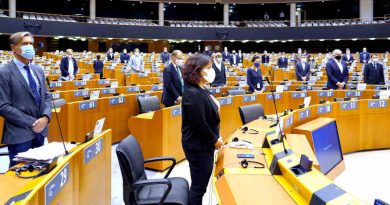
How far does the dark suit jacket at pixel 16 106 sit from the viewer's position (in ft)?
9.61

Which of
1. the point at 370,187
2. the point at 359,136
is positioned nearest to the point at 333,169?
the point at 370,187

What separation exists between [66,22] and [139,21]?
5606 millimetres

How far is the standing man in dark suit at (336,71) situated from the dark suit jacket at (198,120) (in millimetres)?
5260

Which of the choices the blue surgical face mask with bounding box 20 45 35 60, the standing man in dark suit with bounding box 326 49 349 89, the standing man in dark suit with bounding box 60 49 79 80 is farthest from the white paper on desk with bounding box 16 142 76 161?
the standing man in dark suit with bounding box 60 49 79 80

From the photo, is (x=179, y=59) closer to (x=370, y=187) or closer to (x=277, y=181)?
(x=370, y=187)

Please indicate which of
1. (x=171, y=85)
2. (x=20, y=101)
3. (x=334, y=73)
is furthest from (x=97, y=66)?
(x=20, y=101)

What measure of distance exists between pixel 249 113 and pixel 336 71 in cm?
355

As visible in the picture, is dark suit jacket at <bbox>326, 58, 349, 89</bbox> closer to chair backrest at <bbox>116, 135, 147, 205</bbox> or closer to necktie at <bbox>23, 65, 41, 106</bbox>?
chair backrest at <bbox>116, 135, 147, 205</bbox>

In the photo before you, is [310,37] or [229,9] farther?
[229,9]

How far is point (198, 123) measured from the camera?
112 inches

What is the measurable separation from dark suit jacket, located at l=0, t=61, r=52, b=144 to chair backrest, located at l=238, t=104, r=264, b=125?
2.48m

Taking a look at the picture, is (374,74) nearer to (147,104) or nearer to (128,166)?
(147,104)

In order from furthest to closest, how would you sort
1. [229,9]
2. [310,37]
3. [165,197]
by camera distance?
[229,9], [310,37], [165,197]

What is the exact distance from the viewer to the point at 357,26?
25188 mm
